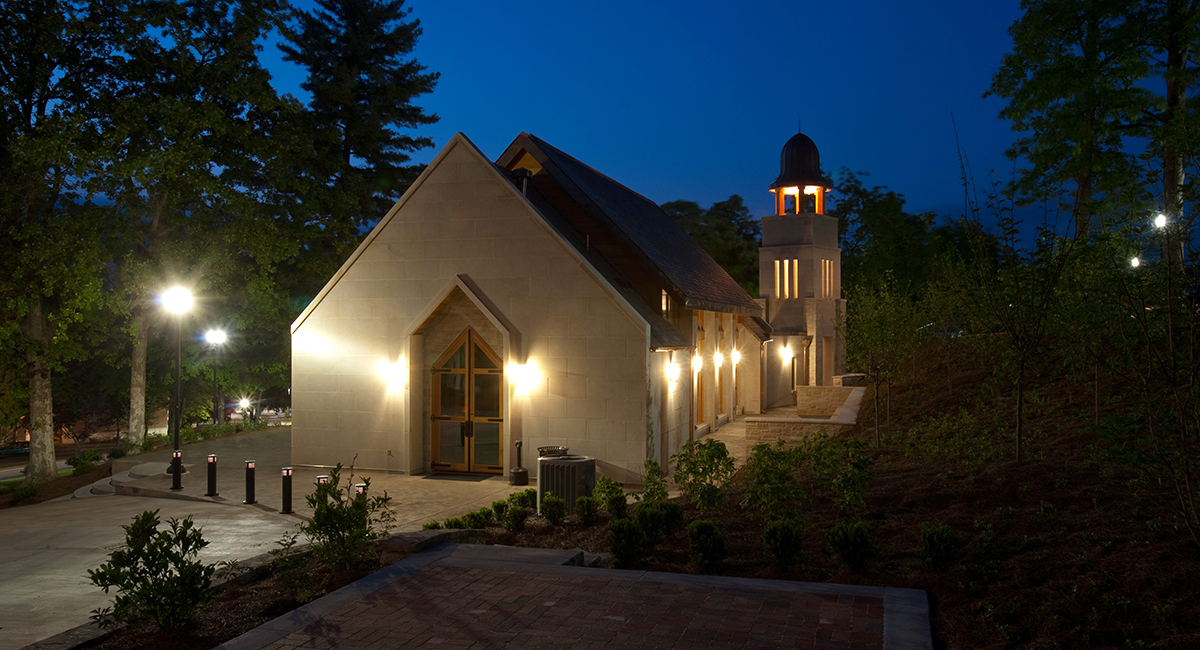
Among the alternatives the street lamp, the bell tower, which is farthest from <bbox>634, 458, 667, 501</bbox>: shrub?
the street lamp

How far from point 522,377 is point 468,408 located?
6.15 feet

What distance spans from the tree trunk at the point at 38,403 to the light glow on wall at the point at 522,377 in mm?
15240

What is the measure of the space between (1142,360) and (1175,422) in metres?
8.21

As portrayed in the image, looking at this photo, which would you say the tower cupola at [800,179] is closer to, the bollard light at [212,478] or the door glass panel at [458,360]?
the door glass panel at [458,360]

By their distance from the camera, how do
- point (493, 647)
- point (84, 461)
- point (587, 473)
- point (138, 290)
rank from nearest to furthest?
point (493, 647)
point (587, 473)
point (84, 461)
point (138, 290)

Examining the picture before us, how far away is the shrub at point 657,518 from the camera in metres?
8.88

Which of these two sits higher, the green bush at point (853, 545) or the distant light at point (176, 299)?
the distant light at point (176, 299)

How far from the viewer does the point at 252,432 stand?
90.9 ft

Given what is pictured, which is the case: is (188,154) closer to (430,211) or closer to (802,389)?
(430,211)

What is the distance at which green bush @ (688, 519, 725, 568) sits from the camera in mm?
7867

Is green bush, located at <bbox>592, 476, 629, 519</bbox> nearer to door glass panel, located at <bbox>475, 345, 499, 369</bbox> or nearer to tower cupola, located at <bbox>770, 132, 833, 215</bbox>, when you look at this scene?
door glass panel, located at <bbox>475, 345, 499, 369</bbox>

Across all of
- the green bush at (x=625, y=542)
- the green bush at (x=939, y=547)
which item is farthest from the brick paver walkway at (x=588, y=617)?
the green bush at (x=939, y=547)

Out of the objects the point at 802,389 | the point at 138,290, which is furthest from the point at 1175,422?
the point at 138,290

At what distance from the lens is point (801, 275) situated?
3164 cm
